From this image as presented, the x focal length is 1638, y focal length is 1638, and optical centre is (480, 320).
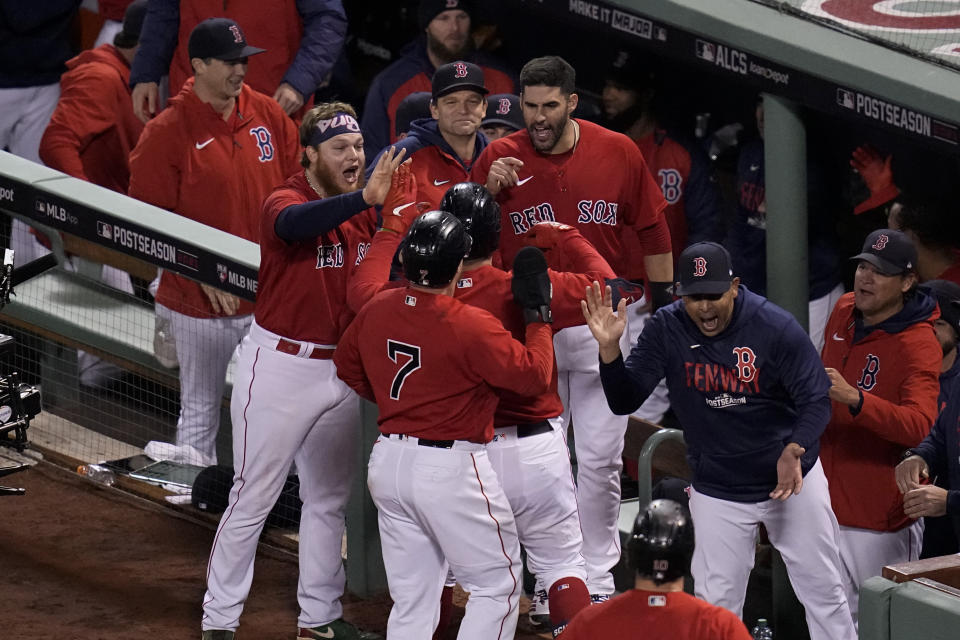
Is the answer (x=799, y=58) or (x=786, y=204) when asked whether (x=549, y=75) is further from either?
(x=786, y=204)

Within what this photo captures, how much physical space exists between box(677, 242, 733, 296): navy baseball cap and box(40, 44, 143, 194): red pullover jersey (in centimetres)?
328

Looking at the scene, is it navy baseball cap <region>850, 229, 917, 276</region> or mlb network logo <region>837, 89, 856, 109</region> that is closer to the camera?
navy baseball cap <region>850, 229, 917, 276</region>

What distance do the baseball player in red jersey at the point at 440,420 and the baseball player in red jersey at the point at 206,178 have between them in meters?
1.72

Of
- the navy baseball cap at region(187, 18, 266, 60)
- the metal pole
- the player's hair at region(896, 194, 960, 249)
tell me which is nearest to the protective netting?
the metal pole

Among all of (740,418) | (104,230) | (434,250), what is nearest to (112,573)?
(104,230)

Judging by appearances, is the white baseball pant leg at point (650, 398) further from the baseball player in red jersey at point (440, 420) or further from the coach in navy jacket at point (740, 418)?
the baseball player in red jersey at point (440, 420)

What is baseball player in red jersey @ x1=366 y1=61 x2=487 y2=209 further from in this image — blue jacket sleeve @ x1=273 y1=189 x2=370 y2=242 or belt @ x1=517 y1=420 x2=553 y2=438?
belt @ x1=517 y1=420 x2=553 y2=438

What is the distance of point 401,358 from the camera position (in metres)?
4.69

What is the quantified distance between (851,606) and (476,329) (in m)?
2.04

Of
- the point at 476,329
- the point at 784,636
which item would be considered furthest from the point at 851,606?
the point at 476,329

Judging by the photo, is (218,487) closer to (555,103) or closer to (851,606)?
(555,103)

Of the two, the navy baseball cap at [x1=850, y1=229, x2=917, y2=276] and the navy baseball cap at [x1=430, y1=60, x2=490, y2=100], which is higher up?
the navy baseball cap at [x1=430, y1=60, x2=490, y2=100]

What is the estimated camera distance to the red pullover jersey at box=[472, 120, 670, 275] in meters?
5.67

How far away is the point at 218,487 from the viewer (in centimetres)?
632
